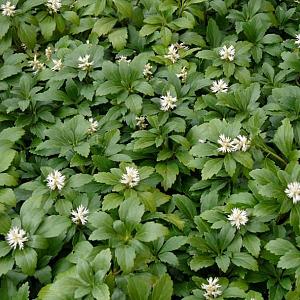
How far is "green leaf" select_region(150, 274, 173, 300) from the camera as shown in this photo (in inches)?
95.7

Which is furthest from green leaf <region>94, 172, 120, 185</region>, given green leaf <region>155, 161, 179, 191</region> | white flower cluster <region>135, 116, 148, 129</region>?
white flower cluster <region>135, 116, 148, 129</region>

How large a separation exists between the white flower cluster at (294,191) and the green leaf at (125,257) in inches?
33.4

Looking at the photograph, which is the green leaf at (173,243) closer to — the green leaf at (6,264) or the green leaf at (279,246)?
the green leaf at (279,246)

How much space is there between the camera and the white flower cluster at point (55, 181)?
9.56 feet

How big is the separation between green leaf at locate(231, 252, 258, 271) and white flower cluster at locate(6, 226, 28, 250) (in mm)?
1088

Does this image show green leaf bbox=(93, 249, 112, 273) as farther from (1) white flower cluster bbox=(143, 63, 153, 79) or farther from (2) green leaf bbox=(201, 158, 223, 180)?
(1) white flower cluster bbox=(143, 63, 153, 79)

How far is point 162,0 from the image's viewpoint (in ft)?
12.9

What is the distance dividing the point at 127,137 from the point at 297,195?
1.19 meters

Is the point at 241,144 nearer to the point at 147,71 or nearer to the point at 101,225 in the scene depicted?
the point at 101,225

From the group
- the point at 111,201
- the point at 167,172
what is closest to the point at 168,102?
the point at 167,172

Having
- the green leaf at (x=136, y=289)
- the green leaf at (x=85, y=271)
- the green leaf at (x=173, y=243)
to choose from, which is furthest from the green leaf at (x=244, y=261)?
the green leaf at (x=85, y=271)

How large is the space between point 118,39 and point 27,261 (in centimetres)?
188

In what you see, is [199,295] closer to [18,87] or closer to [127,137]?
[127,137]

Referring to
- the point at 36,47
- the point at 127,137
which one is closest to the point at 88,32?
the point at 36,47
